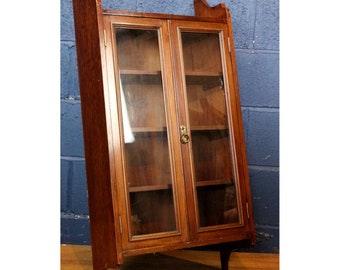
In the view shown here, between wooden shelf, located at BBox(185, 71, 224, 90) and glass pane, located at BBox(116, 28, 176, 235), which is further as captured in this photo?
wooden shelf, located at BBox(185, 71, 224, 90)

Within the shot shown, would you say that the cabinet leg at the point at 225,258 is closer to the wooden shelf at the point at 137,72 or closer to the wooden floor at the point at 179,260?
the wooden floor at the point at 179,260

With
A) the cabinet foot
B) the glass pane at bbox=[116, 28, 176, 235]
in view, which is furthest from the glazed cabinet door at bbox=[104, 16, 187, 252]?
the cabinet foot

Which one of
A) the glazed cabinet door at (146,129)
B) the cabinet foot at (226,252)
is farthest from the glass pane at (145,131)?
the cabinet foot at (226,252)

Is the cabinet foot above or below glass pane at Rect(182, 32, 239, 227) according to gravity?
below

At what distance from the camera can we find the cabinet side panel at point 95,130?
167 centimetres

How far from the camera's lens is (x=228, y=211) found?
1.86 metres

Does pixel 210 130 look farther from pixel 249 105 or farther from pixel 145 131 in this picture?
pixel 249 105

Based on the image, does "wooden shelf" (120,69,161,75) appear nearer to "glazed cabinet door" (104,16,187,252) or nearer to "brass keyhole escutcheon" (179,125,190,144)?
"glazed cabinet door" (104,16,187,252)

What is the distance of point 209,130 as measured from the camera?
6.20ft

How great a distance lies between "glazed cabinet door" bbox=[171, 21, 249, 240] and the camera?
1.79m

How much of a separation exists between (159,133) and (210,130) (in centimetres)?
26

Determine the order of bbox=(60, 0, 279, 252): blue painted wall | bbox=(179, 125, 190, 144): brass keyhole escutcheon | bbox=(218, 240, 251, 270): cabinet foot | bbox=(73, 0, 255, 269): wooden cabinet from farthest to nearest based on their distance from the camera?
bbox=(60, 0, 279, 252): blue painted wall < bbox=(218, 240, 251, 270): cabinet foot < bbox=(179, 125, 190, 144): brass keyhole escutcheon < bbox=(73, 0, 255, 269): wooden cabinet

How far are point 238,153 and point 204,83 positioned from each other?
37 centimetres
